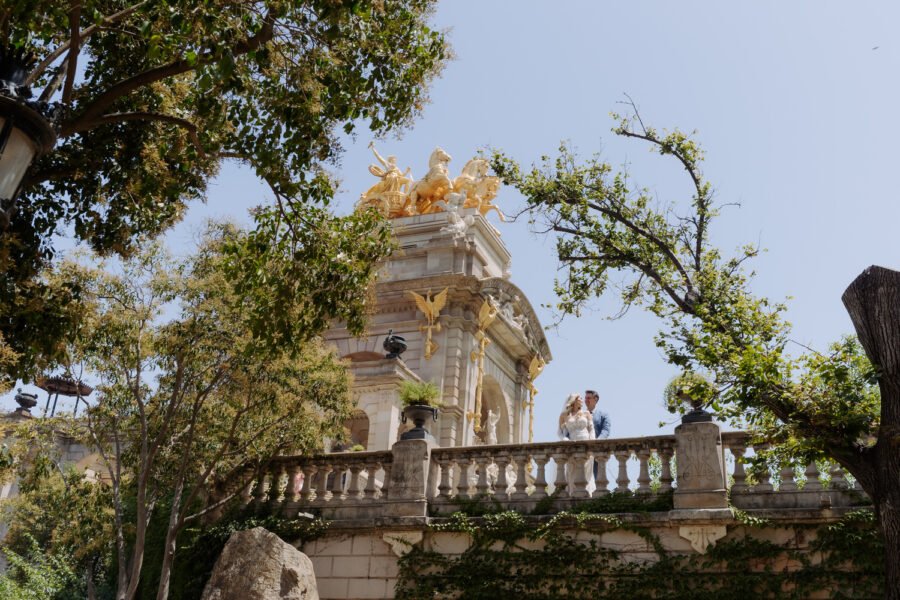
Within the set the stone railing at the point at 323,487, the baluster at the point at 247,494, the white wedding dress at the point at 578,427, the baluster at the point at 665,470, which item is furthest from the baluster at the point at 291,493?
the baluster at the point at 665,470

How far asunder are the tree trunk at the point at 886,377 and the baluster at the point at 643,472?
352cm

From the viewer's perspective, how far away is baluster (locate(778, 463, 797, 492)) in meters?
11.3

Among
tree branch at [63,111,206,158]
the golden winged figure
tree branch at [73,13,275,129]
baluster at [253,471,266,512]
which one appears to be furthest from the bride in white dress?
tree branch at [73,13,275,129]

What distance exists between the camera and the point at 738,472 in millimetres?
11648

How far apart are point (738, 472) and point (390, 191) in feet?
70.2

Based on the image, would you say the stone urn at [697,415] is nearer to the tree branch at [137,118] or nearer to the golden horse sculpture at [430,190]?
the tree branch at [137,118]

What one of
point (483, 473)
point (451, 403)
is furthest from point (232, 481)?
point (451, 403)

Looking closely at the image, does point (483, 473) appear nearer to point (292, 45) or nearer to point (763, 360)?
point (763, 360)

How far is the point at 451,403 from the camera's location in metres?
25.2

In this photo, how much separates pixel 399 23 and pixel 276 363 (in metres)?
6.00

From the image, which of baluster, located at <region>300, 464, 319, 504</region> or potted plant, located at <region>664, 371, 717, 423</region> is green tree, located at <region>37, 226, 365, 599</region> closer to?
baluster, located at <region>300, 464, 319, 504</region>

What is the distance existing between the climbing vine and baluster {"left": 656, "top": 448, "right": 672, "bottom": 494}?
0.68m

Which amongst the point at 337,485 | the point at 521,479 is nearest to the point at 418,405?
the point at 337,485

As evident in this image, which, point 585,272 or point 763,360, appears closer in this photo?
point 763,360
